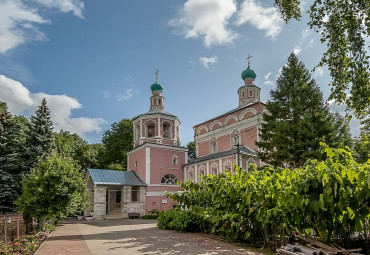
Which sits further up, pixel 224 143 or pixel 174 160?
pixel 224 143

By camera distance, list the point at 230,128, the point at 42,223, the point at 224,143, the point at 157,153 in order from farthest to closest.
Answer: the point at 224,143 → the point at 230,128 → the point at 157,153 → the point at 42,223

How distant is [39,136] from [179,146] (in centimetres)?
1286

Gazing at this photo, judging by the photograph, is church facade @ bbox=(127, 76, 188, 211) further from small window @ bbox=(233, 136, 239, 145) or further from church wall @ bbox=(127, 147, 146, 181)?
small window @ bbox=(233, 136, 239, 145)

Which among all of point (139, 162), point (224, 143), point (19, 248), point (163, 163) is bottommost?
point (19, 248)

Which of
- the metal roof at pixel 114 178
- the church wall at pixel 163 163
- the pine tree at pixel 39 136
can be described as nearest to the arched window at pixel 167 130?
the church wall at pixel 163 163

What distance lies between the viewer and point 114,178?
2552 centimetres

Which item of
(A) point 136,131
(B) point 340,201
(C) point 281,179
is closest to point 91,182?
(A) point 136,131

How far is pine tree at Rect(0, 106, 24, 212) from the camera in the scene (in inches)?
867

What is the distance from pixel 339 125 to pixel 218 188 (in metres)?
11.2

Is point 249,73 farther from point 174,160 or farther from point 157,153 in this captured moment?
point 157,153

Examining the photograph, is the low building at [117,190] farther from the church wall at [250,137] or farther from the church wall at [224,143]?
the church wall at [250,137]

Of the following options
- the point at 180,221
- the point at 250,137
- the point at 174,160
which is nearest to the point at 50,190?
the point at 180,221

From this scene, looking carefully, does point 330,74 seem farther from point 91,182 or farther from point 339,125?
point 91,182

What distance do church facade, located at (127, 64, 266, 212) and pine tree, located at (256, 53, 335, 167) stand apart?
23.6 ft
